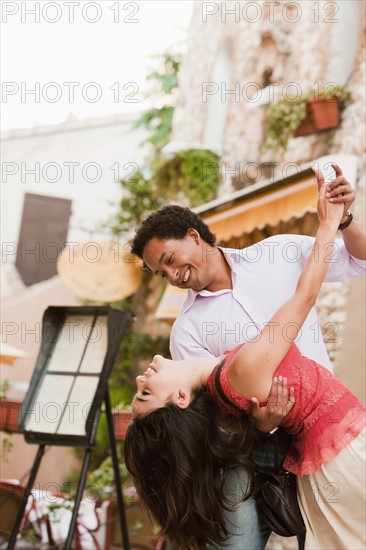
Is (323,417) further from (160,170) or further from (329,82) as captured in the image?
(160,170)

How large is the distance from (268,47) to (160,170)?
74.9 inches

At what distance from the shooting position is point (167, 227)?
240cm

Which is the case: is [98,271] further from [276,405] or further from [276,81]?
[276,405]

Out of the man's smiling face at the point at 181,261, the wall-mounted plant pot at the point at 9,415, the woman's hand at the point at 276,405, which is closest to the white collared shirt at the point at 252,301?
the man's smiling face at the point at 181,261

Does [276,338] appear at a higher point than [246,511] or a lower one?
higher

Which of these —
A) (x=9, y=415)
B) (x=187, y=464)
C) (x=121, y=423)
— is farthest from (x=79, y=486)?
(x=187, y=464)

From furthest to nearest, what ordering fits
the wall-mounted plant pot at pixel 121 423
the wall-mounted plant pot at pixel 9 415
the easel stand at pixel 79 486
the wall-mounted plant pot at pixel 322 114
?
the wall-mounted plant pot at pixel 322 114 → the wall-mounted plant pot at pixel 9 415 → the wall-mounted plant pot at pixel 121 423 → the easel stand at pixel 79 486

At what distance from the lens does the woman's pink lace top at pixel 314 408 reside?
71.8 inches

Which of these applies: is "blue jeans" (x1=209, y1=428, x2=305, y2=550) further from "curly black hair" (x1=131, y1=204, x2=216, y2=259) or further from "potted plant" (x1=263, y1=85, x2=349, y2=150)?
"potted plant" (x1=263, y1=85, x2=349, y2=150)

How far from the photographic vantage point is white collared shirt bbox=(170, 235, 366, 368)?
2248mm

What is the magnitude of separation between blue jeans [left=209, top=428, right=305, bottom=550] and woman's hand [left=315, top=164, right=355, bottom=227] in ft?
2.02

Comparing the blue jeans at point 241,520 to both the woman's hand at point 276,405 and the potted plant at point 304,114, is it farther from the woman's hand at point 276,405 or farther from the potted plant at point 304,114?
the potted plant at point 304,114

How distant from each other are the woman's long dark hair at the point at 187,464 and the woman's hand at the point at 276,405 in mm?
99

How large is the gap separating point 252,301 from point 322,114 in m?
3.30
